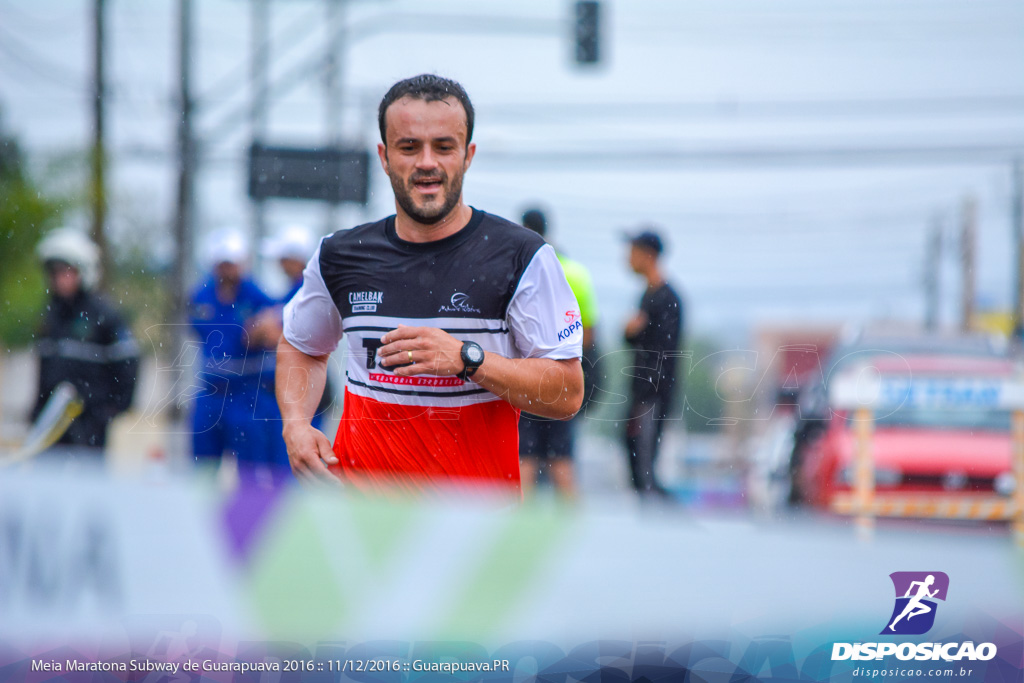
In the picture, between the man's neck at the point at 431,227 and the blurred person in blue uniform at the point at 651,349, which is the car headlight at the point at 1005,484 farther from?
the man's neck at the point at 431,227

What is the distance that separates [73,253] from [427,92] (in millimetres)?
2905

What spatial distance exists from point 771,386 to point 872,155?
8.61ft

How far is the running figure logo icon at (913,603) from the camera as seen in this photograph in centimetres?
244

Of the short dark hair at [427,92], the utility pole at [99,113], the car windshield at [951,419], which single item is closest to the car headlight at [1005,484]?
the car windshield at [951,419]

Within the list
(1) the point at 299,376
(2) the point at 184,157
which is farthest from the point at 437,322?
(2) the point at 184,157

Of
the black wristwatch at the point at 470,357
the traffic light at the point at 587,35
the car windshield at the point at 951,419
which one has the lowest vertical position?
the car windshield at the point at 951,419

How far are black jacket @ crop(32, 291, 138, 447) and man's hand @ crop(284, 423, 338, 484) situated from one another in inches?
94.7

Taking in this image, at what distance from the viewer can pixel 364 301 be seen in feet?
7.74

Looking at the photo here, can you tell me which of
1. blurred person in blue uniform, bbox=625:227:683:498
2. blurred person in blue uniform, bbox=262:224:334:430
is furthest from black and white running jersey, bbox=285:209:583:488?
blurred person in blue uniform, bbox=262:224:334:430

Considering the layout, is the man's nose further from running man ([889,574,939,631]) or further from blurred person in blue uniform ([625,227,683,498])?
running man ([889,574,939,631])

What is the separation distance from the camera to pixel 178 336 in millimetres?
3307

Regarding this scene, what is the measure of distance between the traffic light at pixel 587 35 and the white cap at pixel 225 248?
6.68ft

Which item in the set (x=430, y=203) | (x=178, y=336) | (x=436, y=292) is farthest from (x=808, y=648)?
(x=178, y=336)

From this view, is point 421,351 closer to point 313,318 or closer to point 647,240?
point 313,318
